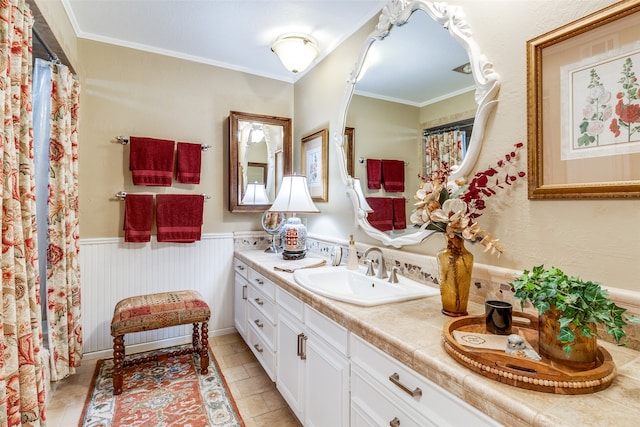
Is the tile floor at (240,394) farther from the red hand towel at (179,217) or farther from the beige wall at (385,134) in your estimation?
the beige wall at (385,134)

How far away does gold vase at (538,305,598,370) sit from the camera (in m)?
0.78

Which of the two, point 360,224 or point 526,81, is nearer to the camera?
point 526,81

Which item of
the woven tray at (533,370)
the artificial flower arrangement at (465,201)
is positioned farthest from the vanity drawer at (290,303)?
the woven tray at (533,370)

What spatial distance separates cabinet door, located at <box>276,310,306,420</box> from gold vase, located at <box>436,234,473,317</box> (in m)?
0.75

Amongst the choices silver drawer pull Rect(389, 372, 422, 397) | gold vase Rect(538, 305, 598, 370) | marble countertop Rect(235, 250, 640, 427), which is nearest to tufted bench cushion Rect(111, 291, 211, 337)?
marble countertop Rect(235, 250, 640, 427)

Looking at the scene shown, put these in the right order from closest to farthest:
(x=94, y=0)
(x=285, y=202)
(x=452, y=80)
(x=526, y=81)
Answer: (x=526, y=81), (x=452, y=80), (x=94, y=0), (x=285, y=202)

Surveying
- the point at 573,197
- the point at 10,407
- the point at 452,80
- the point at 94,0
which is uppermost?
the point at 94,0

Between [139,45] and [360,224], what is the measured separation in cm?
229

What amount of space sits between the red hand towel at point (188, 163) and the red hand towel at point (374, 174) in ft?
4.94

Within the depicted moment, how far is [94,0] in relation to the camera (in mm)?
2025

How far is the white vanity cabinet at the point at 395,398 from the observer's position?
0.83 meters

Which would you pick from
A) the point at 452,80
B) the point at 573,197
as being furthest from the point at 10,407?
the point at 452,80

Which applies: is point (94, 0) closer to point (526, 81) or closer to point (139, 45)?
point (139, 45)

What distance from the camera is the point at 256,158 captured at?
2980 mm
